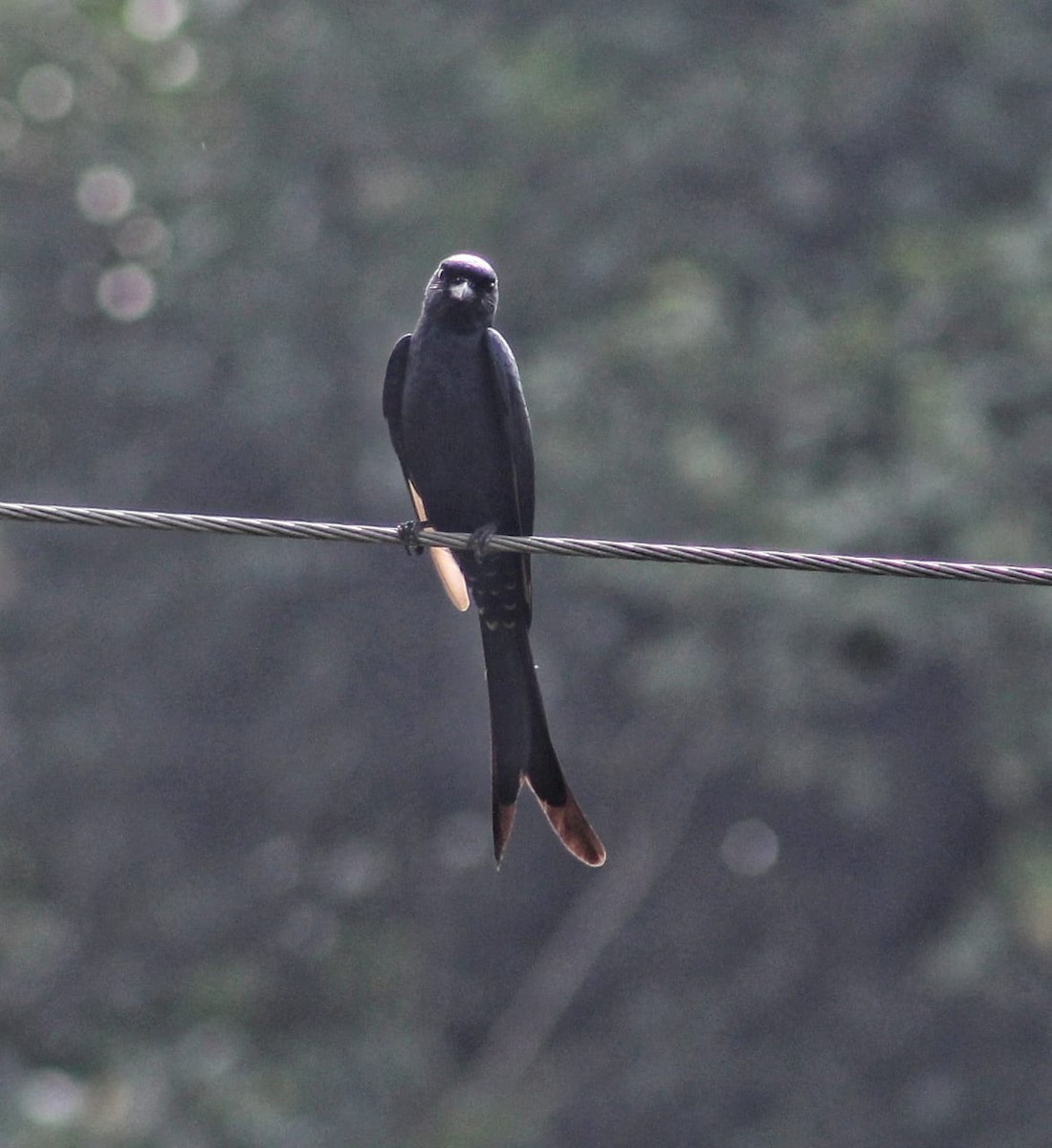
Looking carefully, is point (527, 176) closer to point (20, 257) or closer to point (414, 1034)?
point (20, 257)

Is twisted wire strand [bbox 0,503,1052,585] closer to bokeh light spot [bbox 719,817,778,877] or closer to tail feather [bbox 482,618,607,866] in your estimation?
tail feather [bbox 482,618,607,866]

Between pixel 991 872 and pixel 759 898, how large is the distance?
1.58 m

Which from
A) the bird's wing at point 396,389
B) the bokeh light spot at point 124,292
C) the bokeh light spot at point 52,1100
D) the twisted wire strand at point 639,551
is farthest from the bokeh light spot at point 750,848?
the twisted wire strand at point 639,551

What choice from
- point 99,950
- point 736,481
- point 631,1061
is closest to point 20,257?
point 99,950

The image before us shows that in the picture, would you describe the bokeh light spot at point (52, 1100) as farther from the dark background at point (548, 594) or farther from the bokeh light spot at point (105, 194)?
the bokeh light spot at point (105, 194)

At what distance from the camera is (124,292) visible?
14375 mm

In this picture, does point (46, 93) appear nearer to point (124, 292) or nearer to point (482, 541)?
point (124, 292)

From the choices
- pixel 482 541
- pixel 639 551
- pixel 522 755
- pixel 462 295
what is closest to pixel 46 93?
pixel 462 295

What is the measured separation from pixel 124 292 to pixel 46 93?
53.9 inches

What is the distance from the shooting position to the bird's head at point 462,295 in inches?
208

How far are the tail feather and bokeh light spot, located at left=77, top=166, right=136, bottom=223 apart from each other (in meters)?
9.59

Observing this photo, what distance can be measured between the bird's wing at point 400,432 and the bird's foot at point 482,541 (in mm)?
301

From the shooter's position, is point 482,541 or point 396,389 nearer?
point 482,541

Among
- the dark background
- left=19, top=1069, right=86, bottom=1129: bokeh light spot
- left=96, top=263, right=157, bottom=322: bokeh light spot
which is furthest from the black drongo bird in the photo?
left=96, top=263, right=157, bottom=322: bokeh light spot
